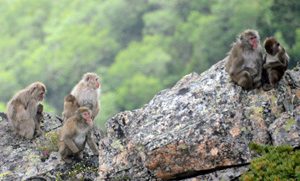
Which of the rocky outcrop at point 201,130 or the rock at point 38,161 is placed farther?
the rock at point 38,161

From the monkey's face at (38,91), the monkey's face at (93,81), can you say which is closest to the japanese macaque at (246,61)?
the monkey's face at (93,81)

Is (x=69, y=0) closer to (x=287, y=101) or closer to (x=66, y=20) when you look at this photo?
(x=66, y=20)

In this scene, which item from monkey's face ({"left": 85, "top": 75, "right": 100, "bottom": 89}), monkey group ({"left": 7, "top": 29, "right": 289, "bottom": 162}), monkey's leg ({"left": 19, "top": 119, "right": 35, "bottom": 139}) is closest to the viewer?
monkey group ({"left": 7, "top": 29, "right": 289, "bottom": 162})

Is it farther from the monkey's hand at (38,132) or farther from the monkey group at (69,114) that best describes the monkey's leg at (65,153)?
the monkey's hand at (38,132)

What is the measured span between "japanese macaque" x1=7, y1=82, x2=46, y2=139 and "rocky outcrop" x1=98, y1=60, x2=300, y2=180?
8.36 feet

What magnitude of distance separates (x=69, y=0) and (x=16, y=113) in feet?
451

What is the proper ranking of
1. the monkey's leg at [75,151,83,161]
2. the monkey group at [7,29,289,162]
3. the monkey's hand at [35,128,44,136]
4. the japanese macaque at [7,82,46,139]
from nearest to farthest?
the monkey group at [7,29,289,162]
the monkey's leg at [75,151,83,161]
the japanese macaque at [7,82,46,139]
the monkey's hand at [35,128,44,136]

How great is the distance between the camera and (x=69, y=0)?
151m

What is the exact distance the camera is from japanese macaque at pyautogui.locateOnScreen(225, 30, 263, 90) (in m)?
12.5

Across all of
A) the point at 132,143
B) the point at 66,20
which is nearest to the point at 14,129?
the point at 132,143

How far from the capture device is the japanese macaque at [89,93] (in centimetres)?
1561

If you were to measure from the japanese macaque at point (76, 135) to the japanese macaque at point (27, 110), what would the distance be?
3.09 feet

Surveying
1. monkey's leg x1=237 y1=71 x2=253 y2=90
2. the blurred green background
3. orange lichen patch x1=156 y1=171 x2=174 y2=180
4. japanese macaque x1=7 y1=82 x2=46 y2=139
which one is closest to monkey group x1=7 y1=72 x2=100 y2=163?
japanese macaque x1=7 y1=82 x2=46 y2=139

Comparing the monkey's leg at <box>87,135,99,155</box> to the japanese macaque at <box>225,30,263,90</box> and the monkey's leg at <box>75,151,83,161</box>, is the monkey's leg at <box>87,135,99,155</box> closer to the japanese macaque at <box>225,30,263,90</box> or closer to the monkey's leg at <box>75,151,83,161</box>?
the monkey's leg at <box>75,151,83,161</box>
